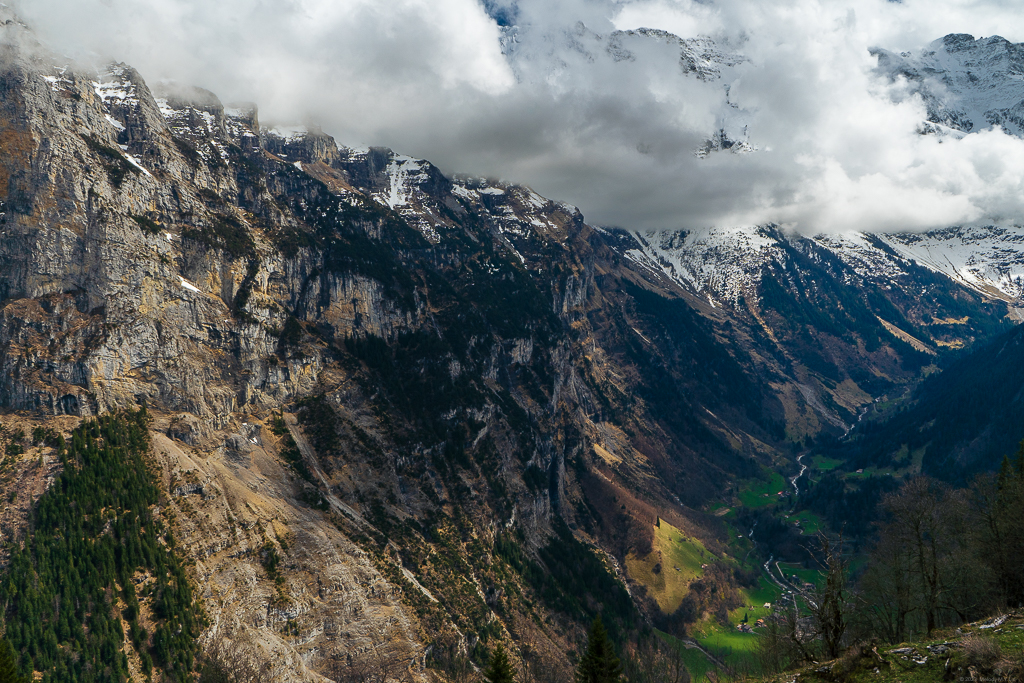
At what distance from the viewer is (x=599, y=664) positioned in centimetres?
6731

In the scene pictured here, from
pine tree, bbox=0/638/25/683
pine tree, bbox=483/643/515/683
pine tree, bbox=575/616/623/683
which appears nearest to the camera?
pine tree, bbox=483/643/515/683

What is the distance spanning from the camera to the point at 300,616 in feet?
555

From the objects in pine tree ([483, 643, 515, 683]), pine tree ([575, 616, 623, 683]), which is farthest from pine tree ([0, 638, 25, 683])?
pine tree ([575, 616, 623, 683])

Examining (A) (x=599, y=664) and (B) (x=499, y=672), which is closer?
(B) (x=499, y=672)

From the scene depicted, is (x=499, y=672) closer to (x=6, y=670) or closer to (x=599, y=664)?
(x=599, y=664)

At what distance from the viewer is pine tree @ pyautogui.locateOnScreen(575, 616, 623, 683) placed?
214 feet

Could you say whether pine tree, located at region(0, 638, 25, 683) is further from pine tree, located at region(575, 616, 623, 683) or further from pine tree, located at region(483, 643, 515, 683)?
pine tree, located at region(575, 616, 623, 683)

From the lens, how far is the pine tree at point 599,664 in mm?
65312

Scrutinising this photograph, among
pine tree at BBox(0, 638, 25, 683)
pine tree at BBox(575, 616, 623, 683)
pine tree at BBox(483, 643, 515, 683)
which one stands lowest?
pine tree at BBox(575, 616, 623, 683)

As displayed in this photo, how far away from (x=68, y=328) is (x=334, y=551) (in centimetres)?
10012

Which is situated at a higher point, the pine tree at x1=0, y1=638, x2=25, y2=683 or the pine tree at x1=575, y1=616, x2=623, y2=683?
the pine tree at x1=0, y1=638, x2=25, y2=683

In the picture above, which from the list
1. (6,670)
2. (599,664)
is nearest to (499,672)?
(599,664)

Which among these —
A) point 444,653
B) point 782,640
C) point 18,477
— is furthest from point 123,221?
point 782,640

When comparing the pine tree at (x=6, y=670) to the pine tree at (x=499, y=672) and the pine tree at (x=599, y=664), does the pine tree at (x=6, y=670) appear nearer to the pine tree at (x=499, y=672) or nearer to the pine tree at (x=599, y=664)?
the pine tree at (x=499, y=672)
